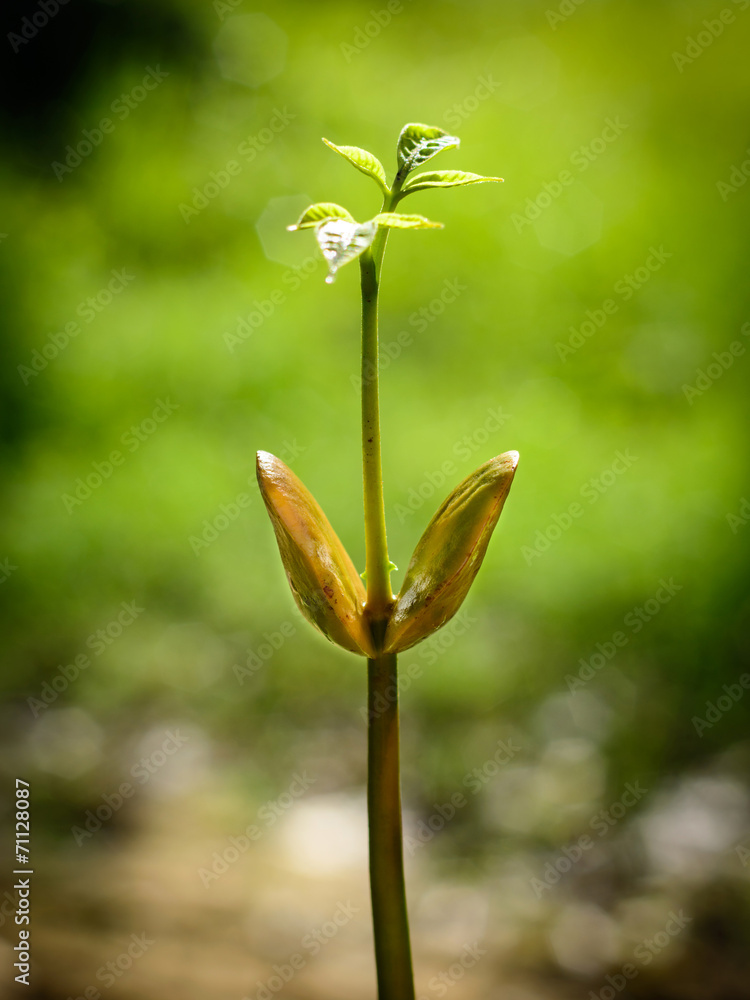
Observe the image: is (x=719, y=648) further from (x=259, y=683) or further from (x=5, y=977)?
(x=5, y=977)

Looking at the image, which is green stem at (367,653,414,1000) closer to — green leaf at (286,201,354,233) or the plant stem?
the plant stem

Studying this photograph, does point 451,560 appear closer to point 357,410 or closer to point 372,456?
point 372,456

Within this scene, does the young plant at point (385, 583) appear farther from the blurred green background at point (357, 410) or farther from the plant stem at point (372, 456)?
the blurred green background at point (357, 410)

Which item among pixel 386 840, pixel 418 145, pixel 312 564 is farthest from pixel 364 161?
pixel 386 840

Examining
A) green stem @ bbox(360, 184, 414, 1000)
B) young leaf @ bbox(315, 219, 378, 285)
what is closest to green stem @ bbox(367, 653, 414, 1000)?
green stem @ bbox(360, 184, 414, 1000)

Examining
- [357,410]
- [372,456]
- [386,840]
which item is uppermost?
[357,410]

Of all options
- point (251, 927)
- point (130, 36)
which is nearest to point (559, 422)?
Answer: point (251, 927)

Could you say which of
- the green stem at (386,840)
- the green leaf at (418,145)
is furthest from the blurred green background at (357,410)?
the green leaf at (418,145)
